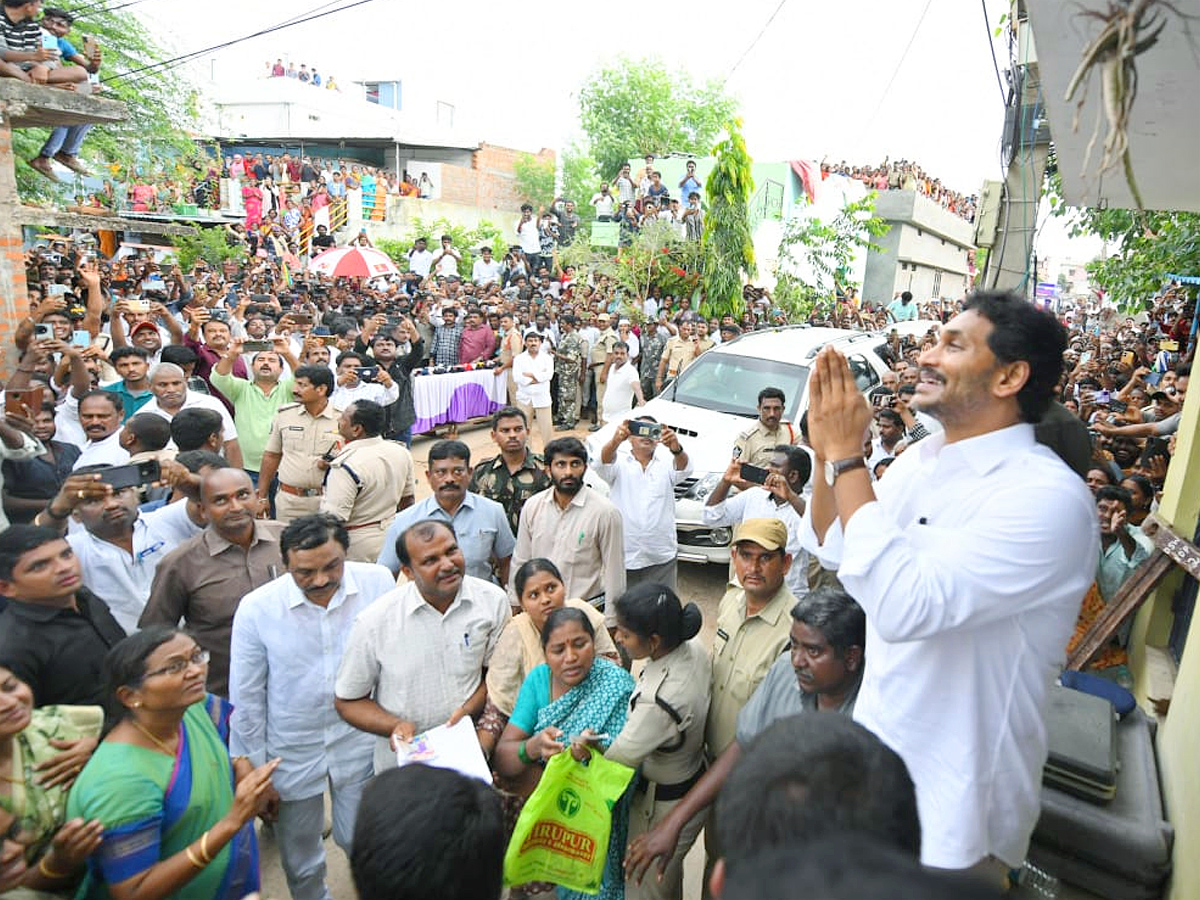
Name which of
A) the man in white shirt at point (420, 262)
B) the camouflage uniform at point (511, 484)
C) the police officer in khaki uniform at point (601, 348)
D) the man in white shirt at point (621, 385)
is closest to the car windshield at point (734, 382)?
the man in white shirt at point (621, 385)

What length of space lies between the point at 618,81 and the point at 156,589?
41804 millimetres

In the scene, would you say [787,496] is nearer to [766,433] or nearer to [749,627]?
[749,627]

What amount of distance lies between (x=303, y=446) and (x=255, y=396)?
1.10 meters

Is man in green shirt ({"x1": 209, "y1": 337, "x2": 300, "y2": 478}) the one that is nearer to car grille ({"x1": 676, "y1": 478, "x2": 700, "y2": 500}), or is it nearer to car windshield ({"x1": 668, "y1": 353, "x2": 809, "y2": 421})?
car grille ({"x1": 676, "y1": 478, "x2": 700, "y2": 500})


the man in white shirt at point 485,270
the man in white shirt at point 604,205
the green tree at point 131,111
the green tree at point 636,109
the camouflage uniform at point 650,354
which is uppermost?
the green tree at point 636,109

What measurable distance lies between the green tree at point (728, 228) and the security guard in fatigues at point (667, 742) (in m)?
13.9

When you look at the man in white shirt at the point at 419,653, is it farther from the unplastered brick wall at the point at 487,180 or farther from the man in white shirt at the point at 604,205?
the unplastered brick wall at the point at 487,180

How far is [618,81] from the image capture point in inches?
1590

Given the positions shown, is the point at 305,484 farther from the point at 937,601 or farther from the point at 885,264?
the point at 885,264

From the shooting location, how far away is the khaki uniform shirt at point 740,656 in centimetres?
299

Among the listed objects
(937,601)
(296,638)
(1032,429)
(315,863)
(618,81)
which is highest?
(618,81)

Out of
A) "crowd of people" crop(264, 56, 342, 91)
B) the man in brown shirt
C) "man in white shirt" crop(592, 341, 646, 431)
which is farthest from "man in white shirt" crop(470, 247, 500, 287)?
"crowd of people" crop(264, 56, 342, 91)

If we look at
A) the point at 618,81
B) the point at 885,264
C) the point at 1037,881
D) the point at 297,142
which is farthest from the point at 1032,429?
the point at 618,81

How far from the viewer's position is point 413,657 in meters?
3.12
